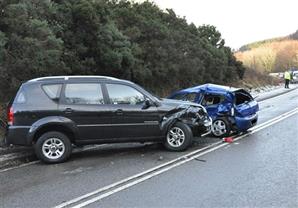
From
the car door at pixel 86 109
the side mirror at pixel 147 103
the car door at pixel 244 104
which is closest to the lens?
the car door at pixel 86 109

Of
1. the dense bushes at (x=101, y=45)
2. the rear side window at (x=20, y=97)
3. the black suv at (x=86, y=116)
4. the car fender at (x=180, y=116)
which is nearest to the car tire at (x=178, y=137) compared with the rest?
the black suv at (x=86, y=116)

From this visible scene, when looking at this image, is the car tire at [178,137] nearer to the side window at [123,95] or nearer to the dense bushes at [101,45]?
the side window at [123,95]

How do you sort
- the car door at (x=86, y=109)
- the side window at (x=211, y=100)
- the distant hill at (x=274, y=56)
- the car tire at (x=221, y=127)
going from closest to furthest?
the car door at (x=86, y=109) → the car tire at (x=221, y=127) → the side window at (x=211, y=100) → the distant hill at (x=274, y=56)

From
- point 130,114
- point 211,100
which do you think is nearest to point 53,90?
point 130,114

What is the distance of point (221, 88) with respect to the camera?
13641mm

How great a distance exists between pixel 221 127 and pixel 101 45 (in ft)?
24.6

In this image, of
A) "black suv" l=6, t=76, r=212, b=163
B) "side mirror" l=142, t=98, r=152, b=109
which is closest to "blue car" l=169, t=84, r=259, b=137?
"black suv" l=6, t=76, r=212, b=163

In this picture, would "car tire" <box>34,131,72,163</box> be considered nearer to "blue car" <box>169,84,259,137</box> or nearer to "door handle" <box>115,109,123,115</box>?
"door handle" <box>115,109,123,115</box>

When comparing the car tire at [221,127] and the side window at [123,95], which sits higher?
the side window at [123,95]

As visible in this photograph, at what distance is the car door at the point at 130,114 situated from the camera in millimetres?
10727

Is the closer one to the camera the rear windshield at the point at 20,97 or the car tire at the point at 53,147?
the car tire at the point at 53,147

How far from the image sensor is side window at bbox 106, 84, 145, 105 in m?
10.8

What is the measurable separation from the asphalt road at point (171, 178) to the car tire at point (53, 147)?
22 cm

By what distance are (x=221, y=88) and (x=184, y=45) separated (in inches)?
583
